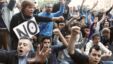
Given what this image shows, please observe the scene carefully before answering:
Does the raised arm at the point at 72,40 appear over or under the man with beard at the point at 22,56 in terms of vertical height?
over

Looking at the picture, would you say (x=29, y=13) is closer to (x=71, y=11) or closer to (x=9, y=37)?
(x=9, y=37)

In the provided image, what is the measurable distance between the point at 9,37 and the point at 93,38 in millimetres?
1740

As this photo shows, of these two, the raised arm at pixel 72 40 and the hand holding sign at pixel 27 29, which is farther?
the hand holding sign at pixel 27 29

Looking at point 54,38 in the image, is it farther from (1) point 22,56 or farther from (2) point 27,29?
(1) point 22,56

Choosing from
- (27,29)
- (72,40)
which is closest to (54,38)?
(27,29)

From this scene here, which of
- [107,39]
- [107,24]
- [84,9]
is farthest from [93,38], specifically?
[84,9]

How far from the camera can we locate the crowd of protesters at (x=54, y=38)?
5324 millimetres

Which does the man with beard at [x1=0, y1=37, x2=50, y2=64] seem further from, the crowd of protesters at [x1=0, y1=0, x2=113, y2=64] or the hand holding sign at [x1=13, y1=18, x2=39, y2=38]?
the hand holding sign at [x1=13, y1=18, x2=39, y2=38]

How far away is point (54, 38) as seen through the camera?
24.3ft

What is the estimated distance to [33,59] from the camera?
5359 millimetres

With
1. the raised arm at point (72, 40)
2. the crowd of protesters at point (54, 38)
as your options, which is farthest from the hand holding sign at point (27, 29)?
the raised arm at point (72, 40)

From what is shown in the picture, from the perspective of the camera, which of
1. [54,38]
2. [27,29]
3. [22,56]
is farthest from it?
[54,38]

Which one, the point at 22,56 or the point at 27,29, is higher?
the point at 27,29

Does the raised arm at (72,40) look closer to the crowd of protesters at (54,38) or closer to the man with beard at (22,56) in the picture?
the crowd of protesters at (54,38)
